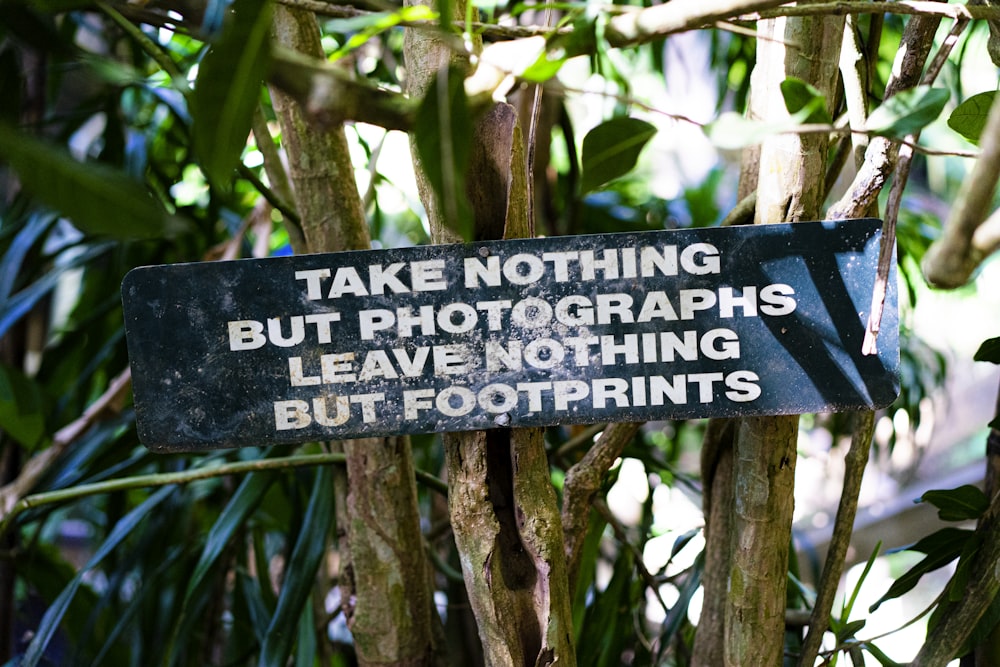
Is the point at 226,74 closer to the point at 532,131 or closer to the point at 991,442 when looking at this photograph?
the point at 532,131

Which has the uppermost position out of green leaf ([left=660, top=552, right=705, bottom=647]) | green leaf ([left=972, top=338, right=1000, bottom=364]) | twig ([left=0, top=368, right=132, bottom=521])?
green leaf ([left=972, top=338, right=1000, bottom=364])

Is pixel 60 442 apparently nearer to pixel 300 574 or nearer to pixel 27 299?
pixel 27 299

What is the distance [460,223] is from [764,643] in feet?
1.18

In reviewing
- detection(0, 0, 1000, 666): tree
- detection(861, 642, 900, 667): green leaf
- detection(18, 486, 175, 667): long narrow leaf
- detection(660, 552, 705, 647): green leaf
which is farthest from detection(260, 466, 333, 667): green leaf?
detection(861, 642, 900, 667): green leaf

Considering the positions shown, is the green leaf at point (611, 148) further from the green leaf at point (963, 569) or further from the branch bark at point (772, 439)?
the green leaf at point (963, 569)

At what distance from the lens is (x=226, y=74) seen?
275mm

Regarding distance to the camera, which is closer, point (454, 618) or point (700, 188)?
point (454, 618)

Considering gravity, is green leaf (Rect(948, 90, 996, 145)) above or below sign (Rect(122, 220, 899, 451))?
above

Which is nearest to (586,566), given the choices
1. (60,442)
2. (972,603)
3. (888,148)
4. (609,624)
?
(609,624)

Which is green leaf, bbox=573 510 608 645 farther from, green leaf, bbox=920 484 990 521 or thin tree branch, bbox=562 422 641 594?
green leaf, bbox=920 484 990 521

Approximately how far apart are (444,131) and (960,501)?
417 mm

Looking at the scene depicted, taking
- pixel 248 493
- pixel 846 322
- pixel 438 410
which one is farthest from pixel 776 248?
pixel 248 493

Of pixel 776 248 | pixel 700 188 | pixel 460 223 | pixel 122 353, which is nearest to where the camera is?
pixel 460 223

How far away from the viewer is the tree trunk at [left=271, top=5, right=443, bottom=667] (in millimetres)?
529
